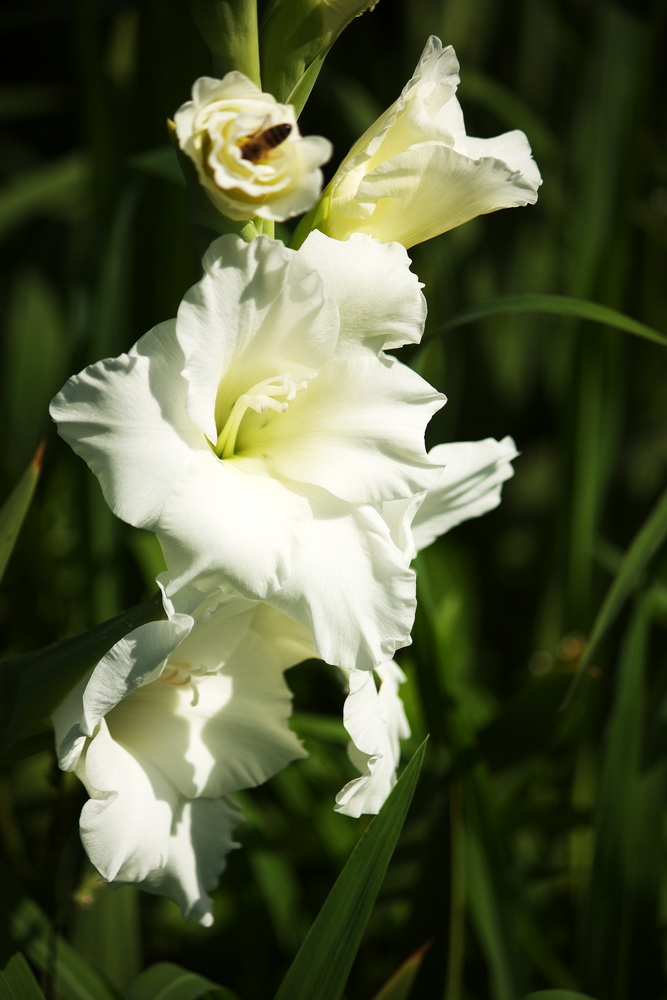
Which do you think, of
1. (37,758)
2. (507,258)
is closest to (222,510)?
(37,758)

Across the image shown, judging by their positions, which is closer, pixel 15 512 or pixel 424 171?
pixel 424 171

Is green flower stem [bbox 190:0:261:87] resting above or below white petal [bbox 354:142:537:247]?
above

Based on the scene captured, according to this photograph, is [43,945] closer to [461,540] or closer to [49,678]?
[49,678]

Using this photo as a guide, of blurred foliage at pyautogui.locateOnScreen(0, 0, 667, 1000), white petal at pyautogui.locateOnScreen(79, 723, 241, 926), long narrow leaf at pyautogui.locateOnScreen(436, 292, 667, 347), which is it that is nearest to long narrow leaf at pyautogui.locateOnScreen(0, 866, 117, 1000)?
blurred foliage at pyautogui.locateOnScreen(0, 0, 667, 1000)

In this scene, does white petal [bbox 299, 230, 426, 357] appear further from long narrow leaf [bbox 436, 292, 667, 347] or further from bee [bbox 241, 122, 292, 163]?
long narrow leaf [bbox 436, 292, 667, 347]

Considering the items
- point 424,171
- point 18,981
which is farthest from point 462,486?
point 18,981
